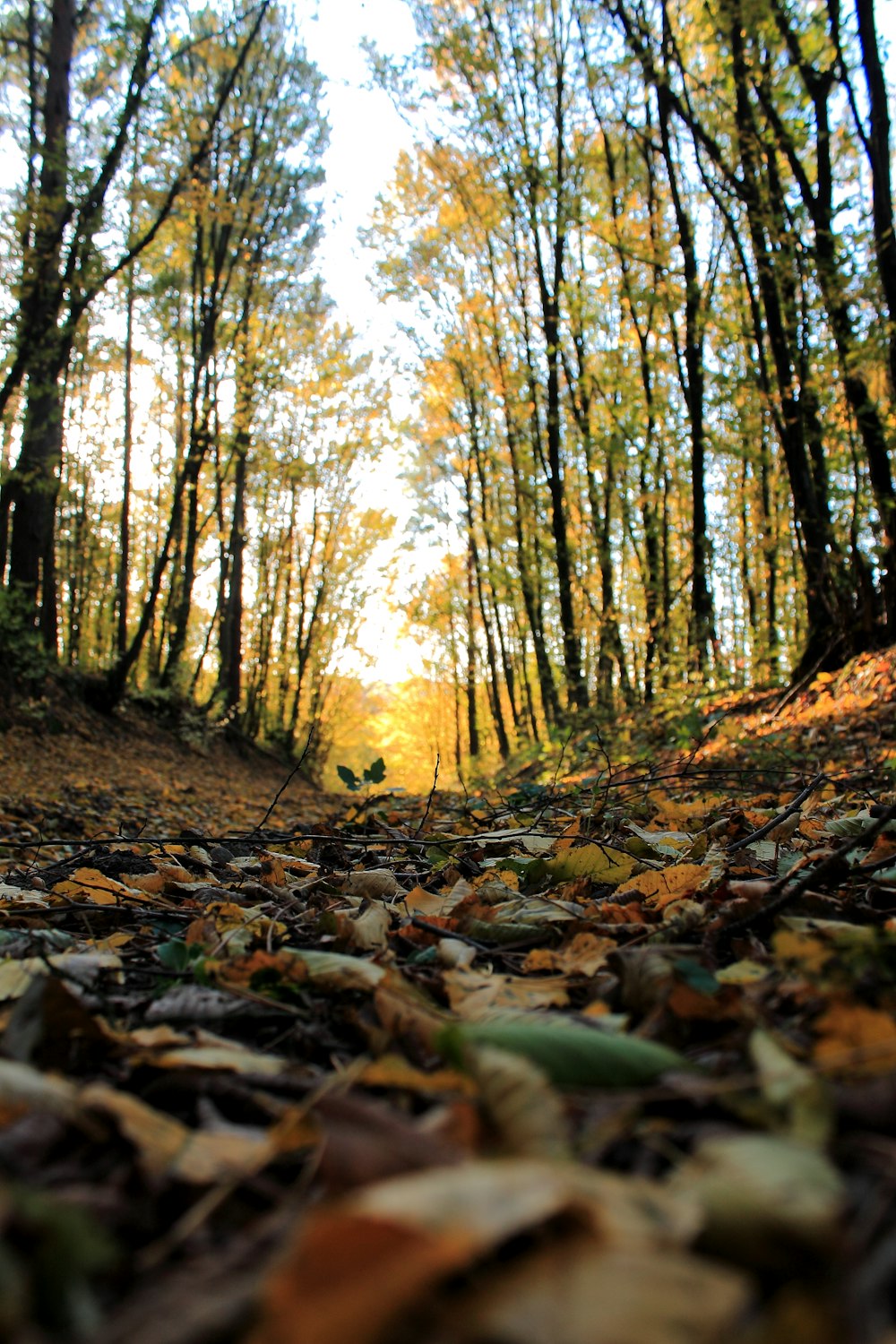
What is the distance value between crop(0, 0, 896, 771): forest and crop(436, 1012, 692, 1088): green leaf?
589 centimetres

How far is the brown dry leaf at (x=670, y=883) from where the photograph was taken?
1620 millimetres

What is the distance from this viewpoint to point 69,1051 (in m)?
0.88

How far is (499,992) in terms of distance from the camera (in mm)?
1087

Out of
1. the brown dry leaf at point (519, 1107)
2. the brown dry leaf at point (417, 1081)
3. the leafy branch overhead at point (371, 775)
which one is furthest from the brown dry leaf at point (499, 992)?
the leafy branch overhead at point (371, 775)

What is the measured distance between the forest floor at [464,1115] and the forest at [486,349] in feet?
18.2

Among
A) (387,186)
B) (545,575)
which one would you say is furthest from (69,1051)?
(387,186)

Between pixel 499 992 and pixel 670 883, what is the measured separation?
0.69 meters

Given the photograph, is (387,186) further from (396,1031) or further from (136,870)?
(396,1031)

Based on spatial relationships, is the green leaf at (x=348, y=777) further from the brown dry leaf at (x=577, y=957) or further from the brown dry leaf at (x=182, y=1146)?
the brown dry leaf at (x=182, y=1146)

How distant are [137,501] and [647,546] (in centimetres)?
1235

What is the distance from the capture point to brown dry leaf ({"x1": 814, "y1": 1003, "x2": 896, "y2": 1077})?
0.69 meters

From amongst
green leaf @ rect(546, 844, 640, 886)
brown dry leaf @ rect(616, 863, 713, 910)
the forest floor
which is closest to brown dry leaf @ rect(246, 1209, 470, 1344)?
the forest floor

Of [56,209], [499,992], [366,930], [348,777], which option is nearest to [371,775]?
[348,777]

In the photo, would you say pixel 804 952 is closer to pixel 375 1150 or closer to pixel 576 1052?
pixel 576 1052
